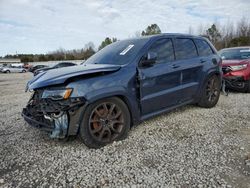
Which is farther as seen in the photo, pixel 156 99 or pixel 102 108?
pixel 156 99

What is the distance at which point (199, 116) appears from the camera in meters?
4.84

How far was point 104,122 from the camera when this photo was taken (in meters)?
3.42

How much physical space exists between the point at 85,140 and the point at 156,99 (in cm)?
144

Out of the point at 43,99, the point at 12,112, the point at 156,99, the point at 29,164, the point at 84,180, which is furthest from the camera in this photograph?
the point at 12,112

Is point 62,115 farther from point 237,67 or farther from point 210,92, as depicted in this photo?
point 237,67

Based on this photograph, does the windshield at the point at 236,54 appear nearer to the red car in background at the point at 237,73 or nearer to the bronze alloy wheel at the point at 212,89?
the red car in background at the point at 237,73

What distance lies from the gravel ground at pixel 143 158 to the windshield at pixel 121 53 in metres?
1.30

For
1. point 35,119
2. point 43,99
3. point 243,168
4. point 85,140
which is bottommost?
point 243,168

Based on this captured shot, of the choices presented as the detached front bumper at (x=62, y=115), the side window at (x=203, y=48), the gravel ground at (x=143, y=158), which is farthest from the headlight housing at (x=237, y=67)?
the detached front bumper at (x=62, y=115)

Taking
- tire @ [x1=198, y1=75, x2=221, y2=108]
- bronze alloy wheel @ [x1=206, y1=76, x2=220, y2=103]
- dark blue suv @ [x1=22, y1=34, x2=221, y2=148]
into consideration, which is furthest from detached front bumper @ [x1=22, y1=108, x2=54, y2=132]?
bronze alloy wheel @ [x1=206, y1=76, x2=220, y2=103]

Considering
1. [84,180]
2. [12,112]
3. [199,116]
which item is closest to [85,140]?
[84,180]

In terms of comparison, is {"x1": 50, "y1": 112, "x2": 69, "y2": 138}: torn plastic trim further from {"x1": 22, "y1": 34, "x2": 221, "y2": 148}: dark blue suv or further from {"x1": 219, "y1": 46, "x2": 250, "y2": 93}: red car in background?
{"x1": 219, "y1": 46, "x2": 250, "y2": 93}: red car in background

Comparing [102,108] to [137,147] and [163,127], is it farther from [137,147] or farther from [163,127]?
[163,127]

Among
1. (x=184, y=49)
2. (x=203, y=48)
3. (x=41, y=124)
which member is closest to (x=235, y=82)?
(x=203, y=48)
